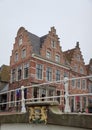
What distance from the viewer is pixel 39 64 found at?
108 ft

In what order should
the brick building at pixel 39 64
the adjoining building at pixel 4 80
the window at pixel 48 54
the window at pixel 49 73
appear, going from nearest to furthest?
the brick building at pixel 39 64 < the window at pixel 49 73 < the window at pixel 48 54 < the adjoining building at pixel 4 80

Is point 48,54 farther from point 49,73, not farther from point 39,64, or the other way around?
point 39,64

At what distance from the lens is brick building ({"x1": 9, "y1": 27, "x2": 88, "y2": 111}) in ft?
105

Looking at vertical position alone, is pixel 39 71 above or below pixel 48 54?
below

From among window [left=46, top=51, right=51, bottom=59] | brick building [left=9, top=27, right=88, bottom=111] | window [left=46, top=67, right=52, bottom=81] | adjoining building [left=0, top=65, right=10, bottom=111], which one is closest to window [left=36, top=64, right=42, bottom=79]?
brick building [left=9, top=27, right=88, bottom=111]

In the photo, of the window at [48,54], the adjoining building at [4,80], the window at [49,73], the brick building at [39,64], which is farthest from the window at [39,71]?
the adjoining building at [4,80]

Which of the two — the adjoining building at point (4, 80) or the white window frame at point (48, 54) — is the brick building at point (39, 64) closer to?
the white window frame at point (48, 54)

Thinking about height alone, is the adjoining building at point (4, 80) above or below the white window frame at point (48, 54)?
below

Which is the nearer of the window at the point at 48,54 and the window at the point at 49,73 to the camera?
the window at the point at 49,73

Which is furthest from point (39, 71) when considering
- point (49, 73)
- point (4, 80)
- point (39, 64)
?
point (4, 80)

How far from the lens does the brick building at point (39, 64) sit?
3200cm

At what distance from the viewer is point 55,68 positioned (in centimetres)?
3559

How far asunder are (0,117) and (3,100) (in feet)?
94.8

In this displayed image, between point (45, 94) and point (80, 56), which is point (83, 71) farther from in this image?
point (45, 94)
